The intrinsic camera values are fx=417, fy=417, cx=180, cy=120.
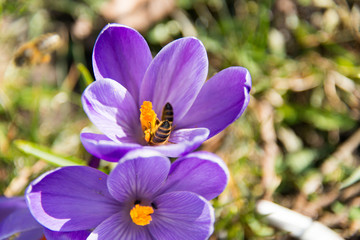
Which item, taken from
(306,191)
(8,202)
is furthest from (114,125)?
(306,191)

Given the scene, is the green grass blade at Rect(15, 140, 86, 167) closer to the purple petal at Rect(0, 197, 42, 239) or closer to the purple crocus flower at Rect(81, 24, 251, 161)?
the purple petal at Rect(0, 197, 42, 239)

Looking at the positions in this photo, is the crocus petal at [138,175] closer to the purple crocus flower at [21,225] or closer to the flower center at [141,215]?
the flower center at [141,215]

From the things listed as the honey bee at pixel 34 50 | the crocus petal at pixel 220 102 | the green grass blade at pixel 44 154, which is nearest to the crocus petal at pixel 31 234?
the green grass blade at pixel 44 154

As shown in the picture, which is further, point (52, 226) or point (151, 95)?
point (151, 95)

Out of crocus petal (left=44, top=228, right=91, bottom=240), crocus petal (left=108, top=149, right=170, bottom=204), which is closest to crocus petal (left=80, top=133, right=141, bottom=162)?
crocus petal (left=108, top=149, right=170, bottom=204)

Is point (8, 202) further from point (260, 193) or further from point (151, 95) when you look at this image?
point (260, 193)

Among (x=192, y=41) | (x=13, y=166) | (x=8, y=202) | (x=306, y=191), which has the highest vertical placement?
(x=192, y=41)
